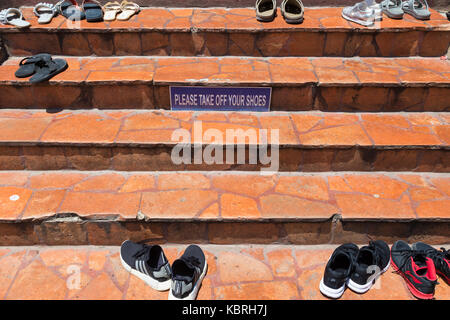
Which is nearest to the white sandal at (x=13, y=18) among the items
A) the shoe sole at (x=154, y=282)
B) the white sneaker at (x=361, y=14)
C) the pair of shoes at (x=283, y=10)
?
the pair of shoes at (x=283, y=10)

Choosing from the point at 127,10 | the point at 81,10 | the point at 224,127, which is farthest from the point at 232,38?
the point at 81,10

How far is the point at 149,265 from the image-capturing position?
8.14 feet

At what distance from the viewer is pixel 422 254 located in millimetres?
2537

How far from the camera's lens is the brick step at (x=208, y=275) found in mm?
2453

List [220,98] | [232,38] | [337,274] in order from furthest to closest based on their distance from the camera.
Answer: [232,38] → [220,98] → [337,274]

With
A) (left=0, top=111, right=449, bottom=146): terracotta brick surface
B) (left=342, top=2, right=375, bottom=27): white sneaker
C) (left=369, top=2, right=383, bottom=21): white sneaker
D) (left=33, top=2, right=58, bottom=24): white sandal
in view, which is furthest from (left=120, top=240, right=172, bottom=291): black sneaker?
(left=369, top=2, right=383, bottom=21): white sneaker

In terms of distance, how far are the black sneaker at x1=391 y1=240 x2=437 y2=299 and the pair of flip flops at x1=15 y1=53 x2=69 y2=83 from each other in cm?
337

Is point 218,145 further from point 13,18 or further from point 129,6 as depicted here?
point 13,18

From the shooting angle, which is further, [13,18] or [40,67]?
[13,18]

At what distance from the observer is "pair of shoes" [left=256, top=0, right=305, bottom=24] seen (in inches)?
141

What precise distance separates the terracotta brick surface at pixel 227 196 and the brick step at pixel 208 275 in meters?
0.31

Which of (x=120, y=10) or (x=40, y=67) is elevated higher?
(x=120, y=10)

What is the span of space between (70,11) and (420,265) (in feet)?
13.5
